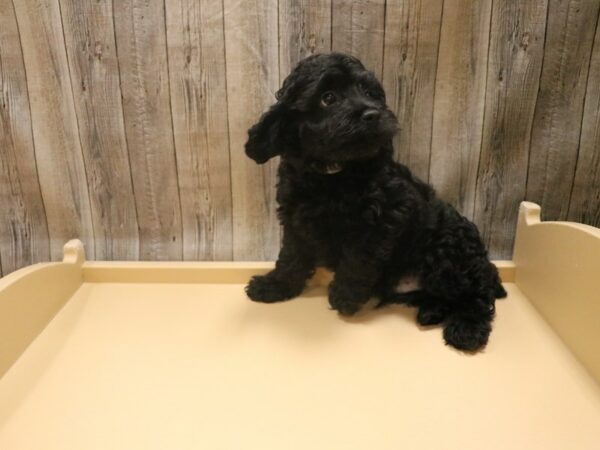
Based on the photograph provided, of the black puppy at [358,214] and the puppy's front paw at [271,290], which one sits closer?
the black puppy at [358,214]

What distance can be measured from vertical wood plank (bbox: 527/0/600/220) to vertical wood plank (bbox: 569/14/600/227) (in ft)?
0.05

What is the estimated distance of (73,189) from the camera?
1413 mm

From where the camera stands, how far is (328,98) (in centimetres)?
103

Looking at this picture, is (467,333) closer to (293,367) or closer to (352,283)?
(352,283)

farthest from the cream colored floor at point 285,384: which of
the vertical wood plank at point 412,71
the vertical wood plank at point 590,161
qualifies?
the vertical wood plank at point 412,71

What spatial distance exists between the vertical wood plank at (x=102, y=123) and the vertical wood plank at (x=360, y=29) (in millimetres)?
576

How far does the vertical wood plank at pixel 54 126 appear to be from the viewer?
126 cm

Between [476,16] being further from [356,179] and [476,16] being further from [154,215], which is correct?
[154,215]

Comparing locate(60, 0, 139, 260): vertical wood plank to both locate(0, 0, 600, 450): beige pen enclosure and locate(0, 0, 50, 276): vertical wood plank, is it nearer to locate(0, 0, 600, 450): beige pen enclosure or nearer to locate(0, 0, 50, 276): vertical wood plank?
locate(0, 0, 600, 450): beige pen enclosure

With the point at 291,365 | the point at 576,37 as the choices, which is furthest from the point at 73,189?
the point at 576,37

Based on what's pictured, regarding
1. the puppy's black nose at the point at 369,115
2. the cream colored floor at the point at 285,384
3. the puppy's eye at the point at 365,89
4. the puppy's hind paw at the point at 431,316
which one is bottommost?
the cream colored floor at the point at 285,384

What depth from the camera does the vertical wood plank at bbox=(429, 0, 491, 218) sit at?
1.23 meters

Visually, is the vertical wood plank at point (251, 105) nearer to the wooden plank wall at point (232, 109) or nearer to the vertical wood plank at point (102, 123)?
the wooden plank wall at point (232, 109)

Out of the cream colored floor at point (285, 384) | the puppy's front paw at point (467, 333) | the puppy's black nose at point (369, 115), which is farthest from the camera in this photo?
the puppy's front paw at point (467, 333)
